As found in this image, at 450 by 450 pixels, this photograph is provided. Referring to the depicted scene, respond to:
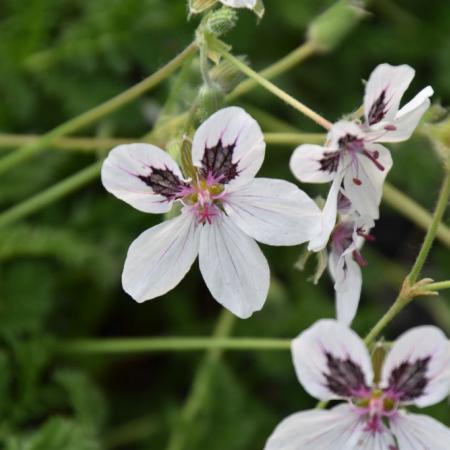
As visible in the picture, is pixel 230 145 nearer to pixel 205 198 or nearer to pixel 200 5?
pixel 205 198

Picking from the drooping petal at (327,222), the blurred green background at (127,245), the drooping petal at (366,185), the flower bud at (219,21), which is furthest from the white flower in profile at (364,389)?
the blurred green background at (127,245)

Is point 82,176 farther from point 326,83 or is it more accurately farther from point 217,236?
point 326,83

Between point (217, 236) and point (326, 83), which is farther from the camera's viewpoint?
point (326, 83)

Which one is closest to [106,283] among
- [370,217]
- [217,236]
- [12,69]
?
[12,69]

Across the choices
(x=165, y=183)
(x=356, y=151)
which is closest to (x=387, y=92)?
(x=356, y=151)

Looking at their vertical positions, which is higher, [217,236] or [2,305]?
[2,305]

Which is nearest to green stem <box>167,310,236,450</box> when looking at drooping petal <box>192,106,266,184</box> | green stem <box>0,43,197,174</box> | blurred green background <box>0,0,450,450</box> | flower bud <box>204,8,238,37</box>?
blurred green background <box>0,0,450,450</box>

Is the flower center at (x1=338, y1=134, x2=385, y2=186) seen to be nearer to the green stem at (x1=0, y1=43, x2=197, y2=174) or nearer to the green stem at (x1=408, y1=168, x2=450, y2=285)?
the green stem at (x1=408, y1=168, x2=450, y2=285)
